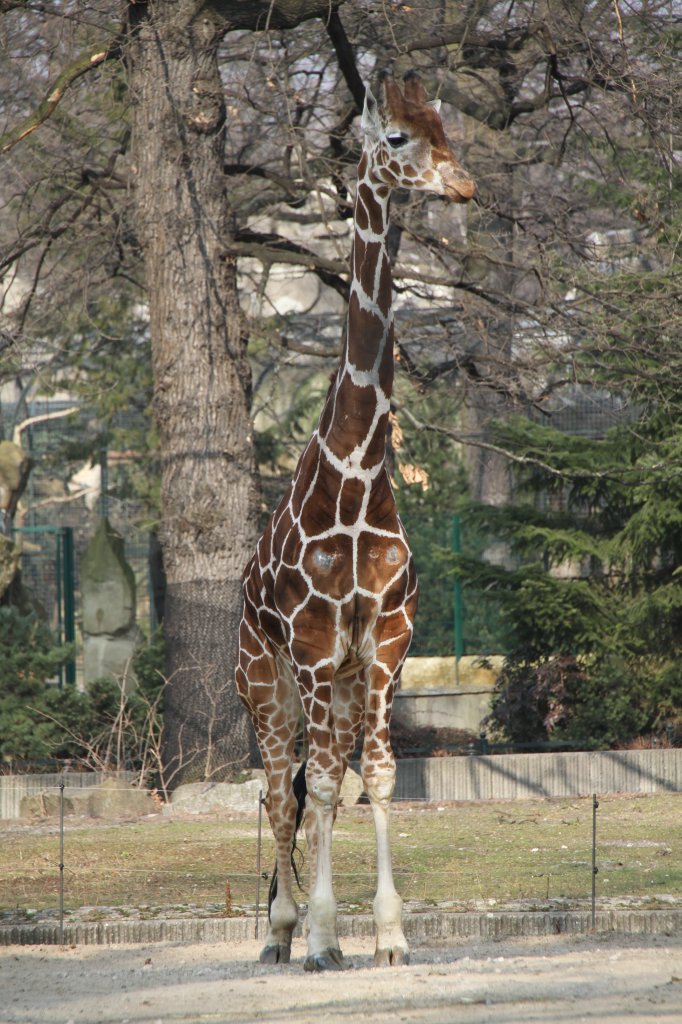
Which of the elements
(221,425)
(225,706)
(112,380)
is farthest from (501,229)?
(225,706)

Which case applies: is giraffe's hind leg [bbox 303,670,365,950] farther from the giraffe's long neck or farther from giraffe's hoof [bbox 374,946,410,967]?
the giraffe's long neck

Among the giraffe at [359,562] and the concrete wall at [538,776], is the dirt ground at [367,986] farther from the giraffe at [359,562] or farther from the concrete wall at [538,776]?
the concrete wall at [538,776]

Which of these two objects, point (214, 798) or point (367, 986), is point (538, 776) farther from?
point (367, 986)

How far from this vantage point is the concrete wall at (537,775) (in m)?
14.0

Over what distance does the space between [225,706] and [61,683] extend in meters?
4.04

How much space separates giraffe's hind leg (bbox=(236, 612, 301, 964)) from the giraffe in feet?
0.78

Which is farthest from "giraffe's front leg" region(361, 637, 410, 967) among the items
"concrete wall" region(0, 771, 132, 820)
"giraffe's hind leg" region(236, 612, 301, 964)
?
"concrete wall" region(0, 771, 132, 820)

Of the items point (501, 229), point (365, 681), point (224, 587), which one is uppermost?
point (501, 229)

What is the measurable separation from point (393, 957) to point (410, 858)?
3545 millimetres

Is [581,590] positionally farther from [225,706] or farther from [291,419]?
[291,419]

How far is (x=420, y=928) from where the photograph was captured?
8086 millimetres

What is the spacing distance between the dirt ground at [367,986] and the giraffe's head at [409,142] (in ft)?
12.3

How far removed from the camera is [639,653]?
15.7 metres

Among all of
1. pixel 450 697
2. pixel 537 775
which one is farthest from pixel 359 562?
pixel 450 697
